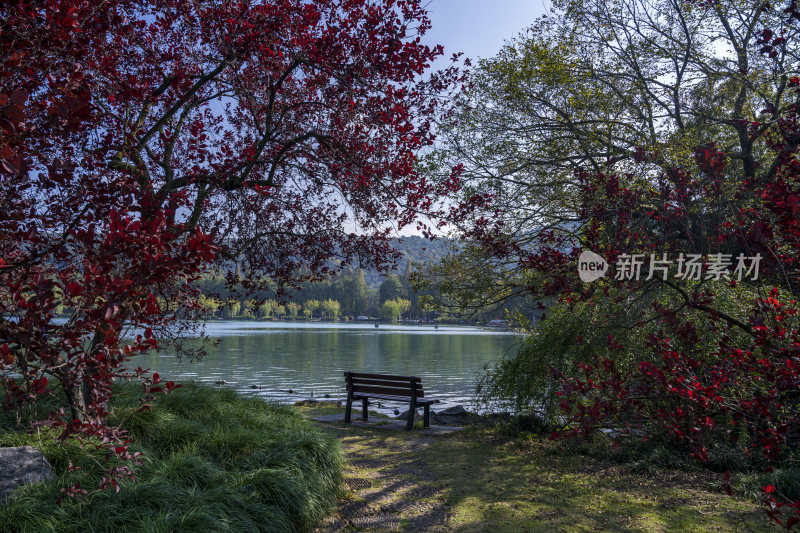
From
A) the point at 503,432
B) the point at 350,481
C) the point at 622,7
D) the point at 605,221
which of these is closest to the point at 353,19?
the point at 605,221

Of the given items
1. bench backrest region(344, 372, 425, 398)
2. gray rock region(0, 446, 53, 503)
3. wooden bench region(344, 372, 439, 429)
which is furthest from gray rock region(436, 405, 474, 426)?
gray rock region(0, 446, 53, 503)

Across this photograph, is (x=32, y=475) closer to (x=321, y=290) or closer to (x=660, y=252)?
(x=660, y=252)

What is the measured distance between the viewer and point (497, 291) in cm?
956

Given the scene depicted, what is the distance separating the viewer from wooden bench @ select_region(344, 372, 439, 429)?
848cm

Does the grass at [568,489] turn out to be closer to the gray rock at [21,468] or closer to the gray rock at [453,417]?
the gray rock at [453,417]

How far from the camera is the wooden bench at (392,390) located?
8477 millimetres

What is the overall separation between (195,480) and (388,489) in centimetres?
207

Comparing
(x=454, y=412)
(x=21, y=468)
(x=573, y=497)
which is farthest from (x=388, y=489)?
(x=454, y=412)

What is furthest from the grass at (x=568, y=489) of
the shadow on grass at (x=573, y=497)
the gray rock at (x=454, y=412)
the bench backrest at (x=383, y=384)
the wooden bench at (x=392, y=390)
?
the gray rock at (x=454, y=412)

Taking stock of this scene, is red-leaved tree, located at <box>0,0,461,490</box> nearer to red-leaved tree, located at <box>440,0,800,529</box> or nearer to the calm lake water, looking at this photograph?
red-leaved tree, located at <box>440,0,800,529</box>

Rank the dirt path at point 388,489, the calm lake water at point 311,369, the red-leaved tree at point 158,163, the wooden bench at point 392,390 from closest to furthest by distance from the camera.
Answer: the red-leaved tree at point 158,163
the dirt path at point 388,489
the wooden bench at point 392,390
the calm lake water at point 311,369

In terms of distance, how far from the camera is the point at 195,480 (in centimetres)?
423

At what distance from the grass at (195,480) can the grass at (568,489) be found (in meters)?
1.20

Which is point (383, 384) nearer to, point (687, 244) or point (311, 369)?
point (687, 244)
